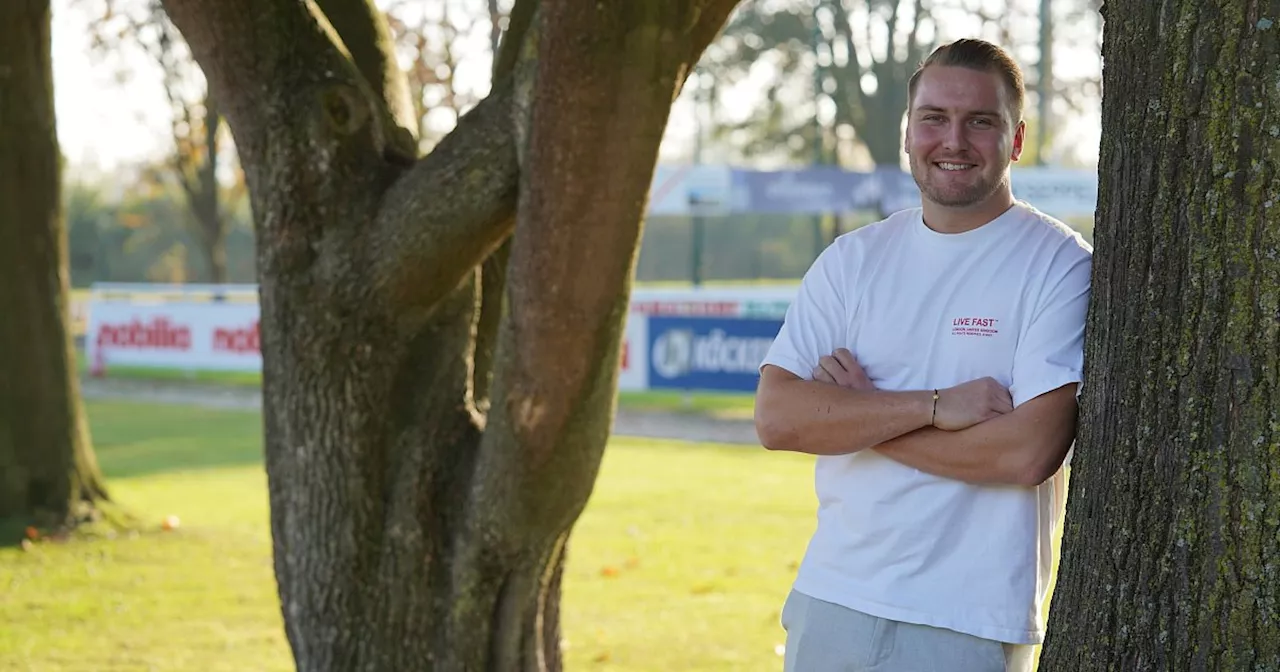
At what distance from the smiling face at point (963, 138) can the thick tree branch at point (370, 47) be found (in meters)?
2.77

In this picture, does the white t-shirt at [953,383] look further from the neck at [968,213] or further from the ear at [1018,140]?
the ear at [1018,140]

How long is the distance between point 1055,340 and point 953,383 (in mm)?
237

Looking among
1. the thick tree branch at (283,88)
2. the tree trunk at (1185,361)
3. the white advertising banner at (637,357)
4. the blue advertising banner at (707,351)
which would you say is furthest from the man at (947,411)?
the white advertising banner at (637,357)

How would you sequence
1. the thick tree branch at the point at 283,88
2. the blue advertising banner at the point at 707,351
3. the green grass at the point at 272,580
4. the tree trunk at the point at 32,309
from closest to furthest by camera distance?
the thick tree branch at the point at 283,88 < the green grass at the point at 272,580 < the tree trunk at the point at 32,309 < the blue advertising banner at the point at 707,351

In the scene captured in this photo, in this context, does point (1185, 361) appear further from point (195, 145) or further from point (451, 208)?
point (195, 145)

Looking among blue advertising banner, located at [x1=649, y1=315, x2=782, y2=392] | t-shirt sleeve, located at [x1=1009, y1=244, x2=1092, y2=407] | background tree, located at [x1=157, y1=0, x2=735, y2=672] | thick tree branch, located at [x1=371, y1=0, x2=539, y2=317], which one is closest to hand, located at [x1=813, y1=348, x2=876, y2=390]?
t-shirt sleeve, located at [x1=1009, y1=244, x2=1092, y2=407]

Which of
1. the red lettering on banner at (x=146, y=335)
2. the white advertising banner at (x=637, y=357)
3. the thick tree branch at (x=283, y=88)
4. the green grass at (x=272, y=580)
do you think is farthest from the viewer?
the red lettering on banner at (x=146, y=335)

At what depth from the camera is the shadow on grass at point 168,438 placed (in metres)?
14.3

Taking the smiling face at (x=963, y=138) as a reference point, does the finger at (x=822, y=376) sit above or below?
below

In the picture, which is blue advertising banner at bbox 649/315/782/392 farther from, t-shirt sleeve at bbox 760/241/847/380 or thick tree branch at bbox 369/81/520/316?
t-shirt sleeve at bbox 760/241/847/380

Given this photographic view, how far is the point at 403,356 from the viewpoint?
16.1 ft

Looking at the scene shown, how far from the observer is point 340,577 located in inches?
187

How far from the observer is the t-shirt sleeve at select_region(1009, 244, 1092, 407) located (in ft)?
9.62

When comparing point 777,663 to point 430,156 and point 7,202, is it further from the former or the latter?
point 7,202
